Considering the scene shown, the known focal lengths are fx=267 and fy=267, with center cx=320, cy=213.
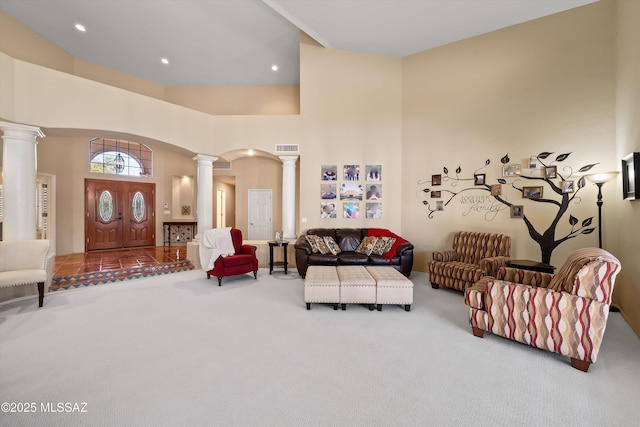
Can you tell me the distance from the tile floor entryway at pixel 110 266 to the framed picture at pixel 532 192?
7.17m

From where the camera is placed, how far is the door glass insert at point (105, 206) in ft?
27.9

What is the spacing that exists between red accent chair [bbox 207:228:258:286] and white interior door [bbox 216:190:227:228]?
5.19 metres

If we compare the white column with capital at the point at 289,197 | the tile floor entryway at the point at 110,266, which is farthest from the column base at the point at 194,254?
the white column with capital at the point at 289,197

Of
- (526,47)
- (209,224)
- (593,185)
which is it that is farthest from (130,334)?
(526,47)

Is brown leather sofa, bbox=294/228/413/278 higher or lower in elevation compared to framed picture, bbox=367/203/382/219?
lower

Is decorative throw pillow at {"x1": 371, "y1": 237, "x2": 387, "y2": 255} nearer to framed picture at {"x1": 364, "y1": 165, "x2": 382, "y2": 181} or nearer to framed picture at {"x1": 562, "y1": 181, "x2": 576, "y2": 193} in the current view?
framed picture at {"x1": 364, "y1": 165, "x2": 382, "y2": 181}

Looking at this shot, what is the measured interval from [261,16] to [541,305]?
7.03 metres

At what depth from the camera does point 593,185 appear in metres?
4.36

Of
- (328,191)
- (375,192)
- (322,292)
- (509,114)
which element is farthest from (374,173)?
(322,292)

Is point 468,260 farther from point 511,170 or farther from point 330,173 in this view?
point 330,173

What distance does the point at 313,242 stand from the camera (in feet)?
18.7

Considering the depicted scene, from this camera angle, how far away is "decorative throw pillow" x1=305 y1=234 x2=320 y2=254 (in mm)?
5598

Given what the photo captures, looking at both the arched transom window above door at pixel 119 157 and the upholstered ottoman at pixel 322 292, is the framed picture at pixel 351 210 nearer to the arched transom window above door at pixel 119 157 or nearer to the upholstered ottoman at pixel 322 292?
the upholstered ottoman at pixel 322 292

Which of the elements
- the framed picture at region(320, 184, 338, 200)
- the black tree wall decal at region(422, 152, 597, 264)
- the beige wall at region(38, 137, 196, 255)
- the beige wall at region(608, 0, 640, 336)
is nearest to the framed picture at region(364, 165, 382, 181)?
the framed picture at region(320, 184, 338, 200)
